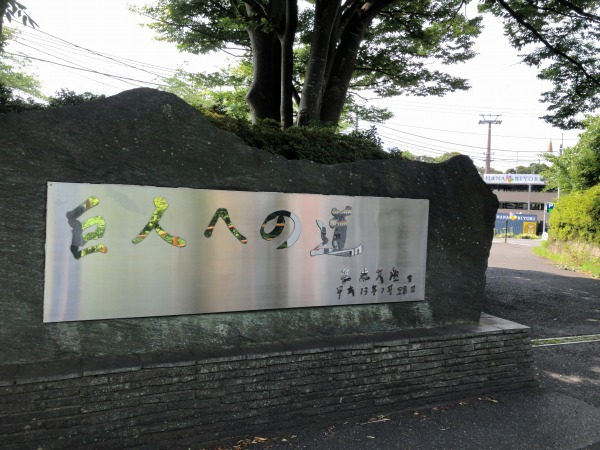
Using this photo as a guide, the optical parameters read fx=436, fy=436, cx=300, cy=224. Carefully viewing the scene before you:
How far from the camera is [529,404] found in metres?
4.17

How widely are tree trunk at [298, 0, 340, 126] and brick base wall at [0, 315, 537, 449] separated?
192 inches

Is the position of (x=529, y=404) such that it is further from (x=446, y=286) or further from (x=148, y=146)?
(x=148, y=146)

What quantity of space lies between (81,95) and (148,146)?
6.02 feet

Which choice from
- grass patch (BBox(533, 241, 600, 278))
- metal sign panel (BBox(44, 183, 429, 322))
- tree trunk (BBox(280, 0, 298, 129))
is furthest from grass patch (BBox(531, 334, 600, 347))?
grass patch (BBox(533, 241, 600, 278))

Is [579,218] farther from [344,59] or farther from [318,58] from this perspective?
[318,58]

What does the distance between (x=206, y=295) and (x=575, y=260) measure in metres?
15.3

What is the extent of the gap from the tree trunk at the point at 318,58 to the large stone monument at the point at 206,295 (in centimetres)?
393

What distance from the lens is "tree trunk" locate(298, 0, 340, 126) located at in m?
7.85

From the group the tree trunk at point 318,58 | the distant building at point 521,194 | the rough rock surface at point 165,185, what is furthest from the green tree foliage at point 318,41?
the distant building at point 521,194

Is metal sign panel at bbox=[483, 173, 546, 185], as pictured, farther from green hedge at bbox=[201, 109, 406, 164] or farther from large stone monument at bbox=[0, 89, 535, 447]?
large stone monument at bbox=[0, 89, 535, 447]

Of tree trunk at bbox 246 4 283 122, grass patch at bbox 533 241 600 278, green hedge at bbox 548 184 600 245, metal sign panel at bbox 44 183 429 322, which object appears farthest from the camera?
green hedge at bbox 548 184 600 245

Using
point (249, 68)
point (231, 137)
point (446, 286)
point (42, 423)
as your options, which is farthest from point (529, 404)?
point (249, 68)

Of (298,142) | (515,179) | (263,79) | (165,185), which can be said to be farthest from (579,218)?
(515,179)

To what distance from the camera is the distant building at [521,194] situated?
54.5 metres
